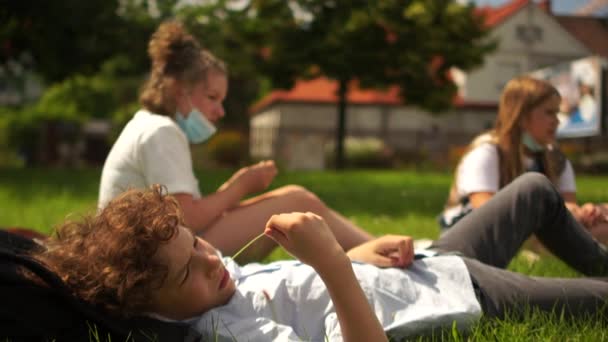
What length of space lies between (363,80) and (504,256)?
65.3 feet

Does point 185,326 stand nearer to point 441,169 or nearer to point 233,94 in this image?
point 441,169

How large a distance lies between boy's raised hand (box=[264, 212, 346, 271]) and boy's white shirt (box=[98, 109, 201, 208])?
150 centimetres

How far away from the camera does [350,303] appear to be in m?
1.70

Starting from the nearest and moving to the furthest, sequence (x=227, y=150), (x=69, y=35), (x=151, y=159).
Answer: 1. (x=151, y=159)
2. (x=69, y=35)
3. (x=227, y=150)

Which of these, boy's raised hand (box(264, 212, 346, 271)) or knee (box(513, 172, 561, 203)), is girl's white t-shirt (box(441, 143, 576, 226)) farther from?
boy's raised hand (box(264, 212, 346, 271))

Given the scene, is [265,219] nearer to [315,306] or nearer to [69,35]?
[315,306]

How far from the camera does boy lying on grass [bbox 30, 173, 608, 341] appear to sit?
5.61 feet

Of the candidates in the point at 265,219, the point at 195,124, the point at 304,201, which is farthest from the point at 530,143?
the point at 195,124

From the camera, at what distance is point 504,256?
2670mm

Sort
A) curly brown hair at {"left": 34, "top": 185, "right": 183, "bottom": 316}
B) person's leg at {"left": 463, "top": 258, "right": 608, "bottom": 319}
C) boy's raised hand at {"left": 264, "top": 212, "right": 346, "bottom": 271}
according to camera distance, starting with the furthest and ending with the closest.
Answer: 1. person's leg at {"left": 463, "top": 258, "right": 608, "bottom": 319}
2. curly brown hair at {"left": 34, "top": 185, "right": 183, "bottom": 316}
3. boy's raised hand at {"left": 264, "top": 212, "right": 346, "bottom": 271}

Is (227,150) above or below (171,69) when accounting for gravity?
below

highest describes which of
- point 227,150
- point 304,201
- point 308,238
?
point 308,238

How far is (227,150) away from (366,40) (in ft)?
20.0

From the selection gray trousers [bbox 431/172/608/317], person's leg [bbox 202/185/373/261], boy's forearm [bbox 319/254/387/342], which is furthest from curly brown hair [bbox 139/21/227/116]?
boy's forearm [bbox 319/254/387/342]
